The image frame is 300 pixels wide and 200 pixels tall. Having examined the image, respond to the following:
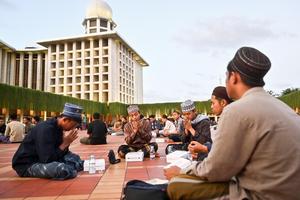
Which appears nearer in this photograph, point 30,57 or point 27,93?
point 27,93

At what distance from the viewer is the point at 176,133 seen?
1300cm

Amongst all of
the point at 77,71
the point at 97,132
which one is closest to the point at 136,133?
the point at 97,132

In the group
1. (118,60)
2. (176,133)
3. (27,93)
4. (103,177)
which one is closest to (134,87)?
(118,60)

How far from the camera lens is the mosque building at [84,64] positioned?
64.6 meters

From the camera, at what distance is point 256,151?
1939 mm

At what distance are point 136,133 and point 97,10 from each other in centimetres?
6638

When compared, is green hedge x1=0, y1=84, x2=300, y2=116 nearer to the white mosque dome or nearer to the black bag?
the white mosque dome

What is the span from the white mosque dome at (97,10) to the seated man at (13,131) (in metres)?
58.6

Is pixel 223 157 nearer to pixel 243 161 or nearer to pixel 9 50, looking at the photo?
pixel 243 161

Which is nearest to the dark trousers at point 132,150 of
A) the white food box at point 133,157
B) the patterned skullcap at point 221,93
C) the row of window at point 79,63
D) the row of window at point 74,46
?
the white food box at point 133,157

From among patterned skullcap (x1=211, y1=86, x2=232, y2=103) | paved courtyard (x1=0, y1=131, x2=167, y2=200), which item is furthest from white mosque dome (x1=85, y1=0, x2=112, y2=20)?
patterned skullcap (x1=211, y1=86, x2=232, y2=103)

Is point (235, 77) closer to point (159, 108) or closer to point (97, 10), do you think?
point (159, 108)

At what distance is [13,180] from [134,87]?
7208cm

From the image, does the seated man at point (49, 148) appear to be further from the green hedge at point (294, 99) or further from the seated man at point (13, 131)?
the green hedge at point (294, 99)
